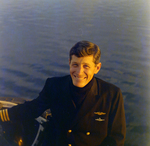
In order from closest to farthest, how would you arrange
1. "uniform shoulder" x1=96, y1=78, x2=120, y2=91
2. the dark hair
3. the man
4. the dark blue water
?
1. the dark hair
2. the man
3. "uniform shoulder" x1=96, y1=78, x2=120, y2=91
4. the dark blue water

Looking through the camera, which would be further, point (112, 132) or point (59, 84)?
point (59, 84)

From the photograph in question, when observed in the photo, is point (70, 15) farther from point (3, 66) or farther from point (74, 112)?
point (74, 112)

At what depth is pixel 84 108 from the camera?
243 cm

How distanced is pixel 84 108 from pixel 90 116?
0.15m

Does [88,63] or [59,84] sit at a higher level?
[88,63]

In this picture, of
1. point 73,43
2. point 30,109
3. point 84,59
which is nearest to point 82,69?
point 84,59

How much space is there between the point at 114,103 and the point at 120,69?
17.4 ft

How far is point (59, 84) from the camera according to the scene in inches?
104

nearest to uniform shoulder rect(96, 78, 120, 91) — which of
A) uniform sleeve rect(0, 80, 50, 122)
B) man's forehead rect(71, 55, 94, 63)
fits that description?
man's forehead rect(71, 55, 94, 63)

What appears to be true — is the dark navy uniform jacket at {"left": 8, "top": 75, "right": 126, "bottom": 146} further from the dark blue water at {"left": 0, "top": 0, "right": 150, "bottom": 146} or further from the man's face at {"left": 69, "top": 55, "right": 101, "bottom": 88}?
the dark blue water at {"left": 0, "top": 0, "right": 150, "bottom": 146}

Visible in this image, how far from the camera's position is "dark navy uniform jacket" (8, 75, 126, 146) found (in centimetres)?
244

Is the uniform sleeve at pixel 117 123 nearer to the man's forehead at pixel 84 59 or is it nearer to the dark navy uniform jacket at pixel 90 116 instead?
the dark navy uniform jacket at pixel 90 116

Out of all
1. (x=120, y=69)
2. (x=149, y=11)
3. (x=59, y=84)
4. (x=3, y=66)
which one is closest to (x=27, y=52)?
(x=3, y=66)

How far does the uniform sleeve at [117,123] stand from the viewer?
2422mm
